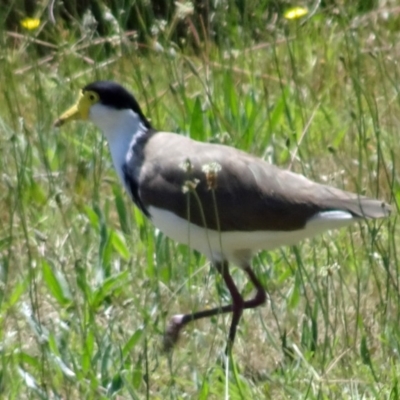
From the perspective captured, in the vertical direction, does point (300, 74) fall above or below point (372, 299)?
above

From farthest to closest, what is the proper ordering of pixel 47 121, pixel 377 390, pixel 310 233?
pixel 47 121 < pixel 310 233 < pixel 377 390

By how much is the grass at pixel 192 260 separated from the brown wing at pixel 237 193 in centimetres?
12

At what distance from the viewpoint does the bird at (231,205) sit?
13.7 ft

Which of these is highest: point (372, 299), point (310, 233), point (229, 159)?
point (229, 159)

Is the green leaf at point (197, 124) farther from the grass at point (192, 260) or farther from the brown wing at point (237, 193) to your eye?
the brown wing at point (237, 193)

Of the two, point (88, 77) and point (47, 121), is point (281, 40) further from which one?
point (47, 121)

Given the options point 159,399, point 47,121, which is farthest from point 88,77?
point 159,399

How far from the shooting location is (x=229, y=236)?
432 cm

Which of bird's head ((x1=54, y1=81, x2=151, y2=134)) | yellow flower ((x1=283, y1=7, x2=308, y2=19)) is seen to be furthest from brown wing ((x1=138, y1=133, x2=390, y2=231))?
yellow flower ((x1=283, y1=7, x2=308, y2=19))

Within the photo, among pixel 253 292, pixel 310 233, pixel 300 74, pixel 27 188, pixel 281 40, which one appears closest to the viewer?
pixel 310 233

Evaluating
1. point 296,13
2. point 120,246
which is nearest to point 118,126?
point 120,246

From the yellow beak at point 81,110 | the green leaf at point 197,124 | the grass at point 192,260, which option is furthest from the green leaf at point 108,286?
the green leaf at point 197,124

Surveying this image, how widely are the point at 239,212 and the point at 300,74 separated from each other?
7.25 feet

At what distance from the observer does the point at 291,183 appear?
430 centimetres
